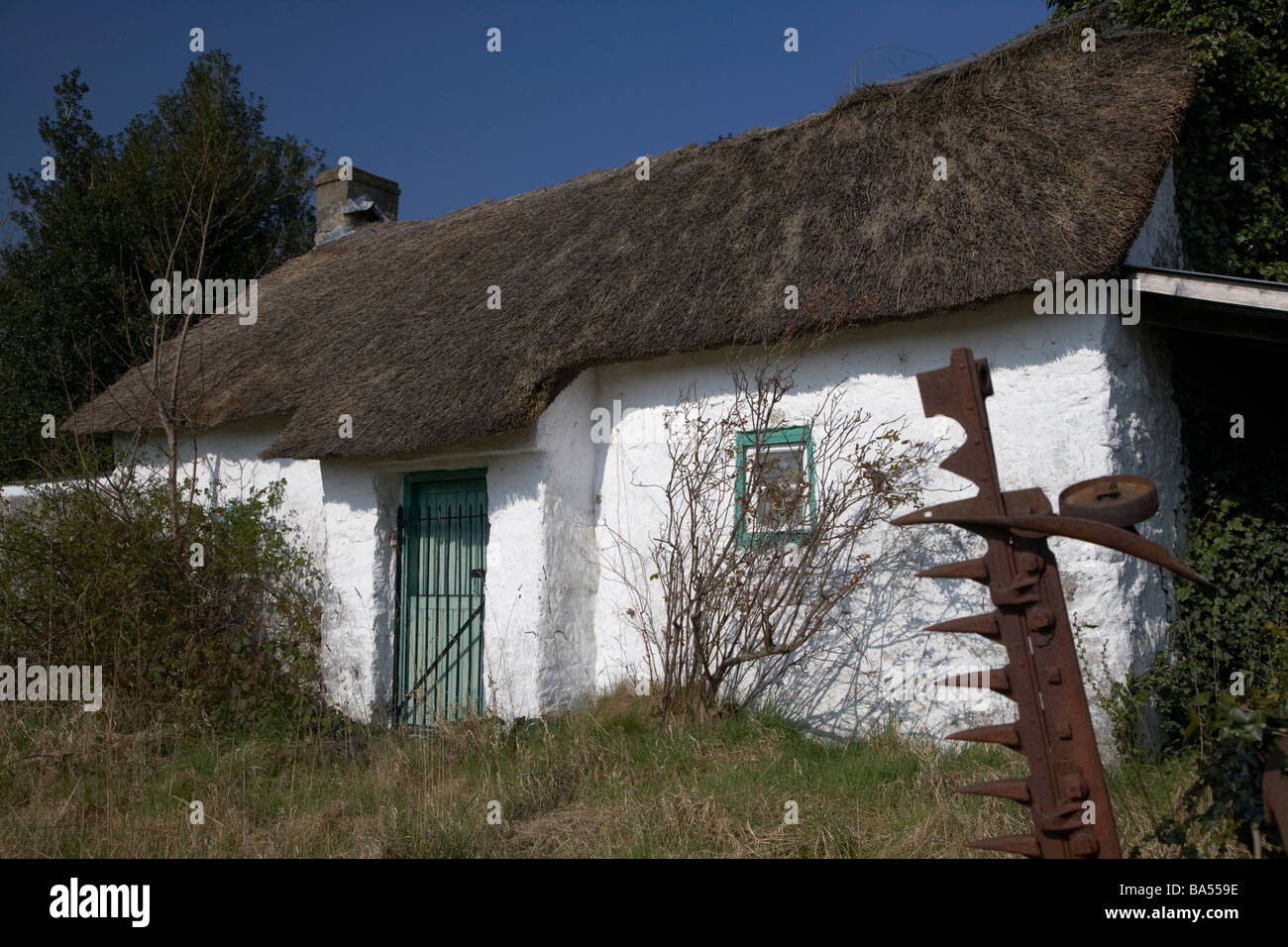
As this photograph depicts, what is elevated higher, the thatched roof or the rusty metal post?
the thatched roof

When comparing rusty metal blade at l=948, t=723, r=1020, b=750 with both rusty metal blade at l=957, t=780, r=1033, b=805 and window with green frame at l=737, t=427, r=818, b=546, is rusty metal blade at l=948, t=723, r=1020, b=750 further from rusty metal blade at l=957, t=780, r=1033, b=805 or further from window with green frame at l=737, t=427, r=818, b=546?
window with green frame at l=737, t=427, r=818, b=546

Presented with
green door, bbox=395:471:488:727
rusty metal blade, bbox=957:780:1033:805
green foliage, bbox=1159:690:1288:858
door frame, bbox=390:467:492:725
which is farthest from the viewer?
door frame, bbox=390:467:492:725

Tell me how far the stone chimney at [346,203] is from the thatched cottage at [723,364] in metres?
4.49

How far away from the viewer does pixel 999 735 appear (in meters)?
2.26

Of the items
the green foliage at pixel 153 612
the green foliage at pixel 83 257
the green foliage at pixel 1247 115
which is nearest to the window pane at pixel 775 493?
the green foliage at pixel 153 612

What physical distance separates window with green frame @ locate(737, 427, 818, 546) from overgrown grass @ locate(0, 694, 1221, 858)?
3.64ft

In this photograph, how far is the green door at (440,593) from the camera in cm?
725

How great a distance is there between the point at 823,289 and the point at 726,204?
1.84m

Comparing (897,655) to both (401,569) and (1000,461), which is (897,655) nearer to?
(1000,461)

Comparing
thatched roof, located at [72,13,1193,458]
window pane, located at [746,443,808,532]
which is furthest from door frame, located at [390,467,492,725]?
window pane, located at [746,443,808,532]

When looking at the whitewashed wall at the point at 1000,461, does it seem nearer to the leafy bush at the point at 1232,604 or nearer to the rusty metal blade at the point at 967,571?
the leafy bush at the point at 1232,604

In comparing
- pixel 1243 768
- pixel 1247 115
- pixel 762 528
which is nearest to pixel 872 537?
pixel 762 528

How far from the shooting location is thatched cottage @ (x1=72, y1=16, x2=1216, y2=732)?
5.41m

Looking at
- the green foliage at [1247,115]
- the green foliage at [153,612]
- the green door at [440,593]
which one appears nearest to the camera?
the green foliage at [153,612]
